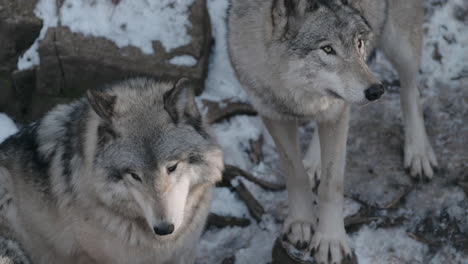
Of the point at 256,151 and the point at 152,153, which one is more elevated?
the point at 152,153

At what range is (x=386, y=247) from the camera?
494 cm

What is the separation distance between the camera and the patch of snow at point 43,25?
6.11m

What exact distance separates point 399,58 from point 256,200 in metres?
1.69

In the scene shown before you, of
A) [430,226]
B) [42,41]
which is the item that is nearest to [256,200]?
[430,226]

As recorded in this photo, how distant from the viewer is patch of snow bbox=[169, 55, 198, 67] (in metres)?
6.04

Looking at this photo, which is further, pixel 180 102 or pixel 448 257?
pixel 448 257

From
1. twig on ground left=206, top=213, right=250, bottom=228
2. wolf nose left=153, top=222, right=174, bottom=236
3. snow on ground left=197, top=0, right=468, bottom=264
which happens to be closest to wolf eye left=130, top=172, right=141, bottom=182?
wolf nose left=153, top=222, right=174, bottom=236

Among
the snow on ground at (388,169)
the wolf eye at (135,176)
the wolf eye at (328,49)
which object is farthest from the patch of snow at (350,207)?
the wolf eye at (135,176)

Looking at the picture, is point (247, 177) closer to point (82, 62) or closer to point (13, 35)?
point (82, 62)

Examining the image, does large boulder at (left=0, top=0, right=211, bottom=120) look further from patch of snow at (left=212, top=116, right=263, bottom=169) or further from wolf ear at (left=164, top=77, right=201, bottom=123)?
wolf ear at (left=164, top=77, right=201, bottom=123)

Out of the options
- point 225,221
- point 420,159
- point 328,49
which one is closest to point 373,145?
point 420,159

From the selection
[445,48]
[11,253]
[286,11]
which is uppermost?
[286,11]

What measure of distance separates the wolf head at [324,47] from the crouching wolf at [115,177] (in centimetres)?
78

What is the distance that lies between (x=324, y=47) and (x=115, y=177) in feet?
5.03
